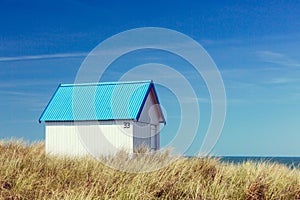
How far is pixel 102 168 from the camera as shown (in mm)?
13328

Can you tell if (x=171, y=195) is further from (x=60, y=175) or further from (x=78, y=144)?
(x=78, y=144)

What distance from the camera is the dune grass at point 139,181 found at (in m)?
10.3

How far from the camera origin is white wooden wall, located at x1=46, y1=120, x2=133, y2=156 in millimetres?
21781

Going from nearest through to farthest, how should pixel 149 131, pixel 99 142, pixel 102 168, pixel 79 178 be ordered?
pixel 79 178, pixel 102 168, pixel 99 142, pixel 149 131

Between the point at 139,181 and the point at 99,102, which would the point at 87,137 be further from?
the point at 139,181

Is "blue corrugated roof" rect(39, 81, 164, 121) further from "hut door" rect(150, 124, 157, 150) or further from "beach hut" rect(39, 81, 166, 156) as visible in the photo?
"hut door" rect(150, 124, 157, 150)

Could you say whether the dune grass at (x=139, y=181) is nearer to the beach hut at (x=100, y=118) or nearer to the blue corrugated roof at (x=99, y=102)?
the beach hut at (x=100, y=118)

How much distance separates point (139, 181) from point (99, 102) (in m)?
12.3

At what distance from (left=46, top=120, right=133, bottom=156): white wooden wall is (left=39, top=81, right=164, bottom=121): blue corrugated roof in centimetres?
34

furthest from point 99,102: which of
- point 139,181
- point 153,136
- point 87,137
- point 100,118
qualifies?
point 139,181

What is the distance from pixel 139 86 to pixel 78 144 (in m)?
4.02

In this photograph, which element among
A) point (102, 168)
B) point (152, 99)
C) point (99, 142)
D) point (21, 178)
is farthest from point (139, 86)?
point (21, 178)

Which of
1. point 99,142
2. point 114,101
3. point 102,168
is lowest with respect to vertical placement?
point 102,168

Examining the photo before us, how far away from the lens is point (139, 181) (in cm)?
1103
